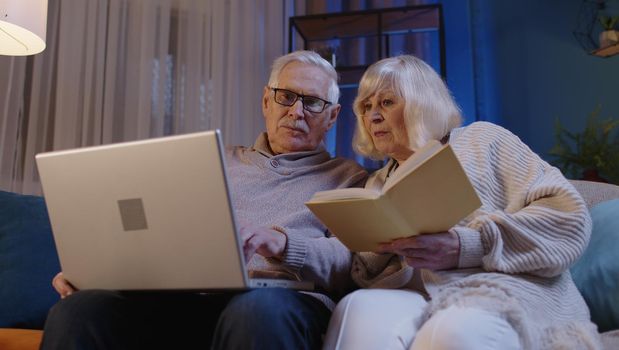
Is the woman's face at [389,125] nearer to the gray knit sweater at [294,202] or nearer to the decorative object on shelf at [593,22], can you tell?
the gray knit sweater at [294,202]

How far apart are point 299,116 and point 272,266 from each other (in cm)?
47

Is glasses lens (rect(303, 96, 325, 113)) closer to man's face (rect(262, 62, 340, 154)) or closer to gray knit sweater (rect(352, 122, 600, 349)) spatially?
man's face (rect(262, 62, 340, 154))

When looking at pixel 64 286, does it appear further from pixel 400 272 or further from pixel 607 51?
pixel 607 51

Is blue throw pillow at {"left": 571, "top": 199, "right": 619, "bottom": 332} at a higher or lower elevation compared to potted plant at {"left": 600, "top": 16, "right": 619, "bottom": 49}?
lower

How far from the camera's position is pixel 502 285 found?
102 centimetres

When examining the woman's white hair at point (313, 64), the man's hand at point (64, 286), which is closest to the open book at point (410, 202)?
the man's hand at point (64, 286)

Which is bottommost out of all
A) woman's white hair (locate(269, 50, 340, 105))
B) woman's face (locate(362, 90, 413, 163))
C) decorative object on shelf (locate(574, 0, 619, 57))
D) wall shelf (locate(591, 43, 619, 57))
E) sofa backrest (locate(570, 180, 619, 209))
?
sofa backrest (locate(570, 180, 619, 209))

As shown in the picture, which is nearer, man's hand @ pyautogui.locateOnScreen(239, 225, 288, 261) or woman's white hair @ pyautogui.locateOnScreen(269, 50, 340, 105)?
man's hand @ pyautogui.locateOnScreen(239, 225, 288, 261)

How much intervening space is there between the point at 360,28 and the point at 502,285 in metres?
1.59

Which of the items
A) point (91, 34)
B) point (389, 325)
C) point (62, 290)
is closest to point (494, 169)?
point (389, 325)

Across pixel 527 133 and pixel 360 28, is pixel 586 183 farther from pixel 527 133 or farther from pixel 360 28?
pixel 360 28

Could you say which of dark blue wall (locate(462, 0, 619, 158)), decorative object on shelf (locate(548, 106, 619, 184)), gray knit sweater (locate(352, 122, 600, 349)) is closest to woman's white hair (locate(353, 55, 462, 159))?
gray knit sweater (locate(352, 122, 600, 349))

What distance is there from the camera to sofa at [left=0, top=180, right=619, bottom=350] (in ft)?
4.05

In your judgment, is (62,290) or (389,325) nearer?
(389,325)
